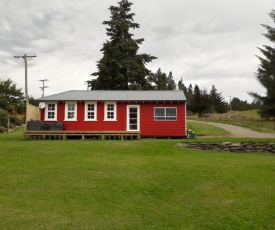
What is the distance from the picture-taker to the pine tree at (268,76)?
3388 centimetres

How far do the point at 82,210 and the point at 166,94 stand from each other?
16.4 metres

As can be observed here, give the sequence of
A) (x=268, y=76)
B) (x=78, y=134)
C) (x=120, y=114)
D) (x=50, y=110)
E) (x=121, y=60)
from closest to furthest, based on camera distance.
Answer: (x=78, y=134), (x=120, y=114), (x=50, y=110), (x=268, y=76), (x=121, y=60)

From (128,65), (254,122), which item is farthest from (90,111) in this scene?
(254,122)

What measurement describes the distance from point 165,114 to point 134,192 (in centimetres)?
1322

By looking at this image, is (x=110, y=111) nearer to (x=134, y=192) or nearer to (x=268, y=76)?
(x=134, y=192)

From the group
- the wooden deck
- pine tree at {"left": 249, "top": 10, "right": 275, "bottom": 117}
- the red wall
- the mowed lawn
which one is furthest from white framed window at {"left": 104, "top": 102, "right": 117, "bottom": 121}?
pine tree at {"left": 249, "top": 10, "right": 275, "bottom": 117}

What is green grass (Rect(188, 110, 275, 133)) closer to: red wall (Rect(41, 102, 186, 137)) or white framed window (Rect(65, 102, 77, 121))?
red wall (Rect(41, 102, 186, 137))

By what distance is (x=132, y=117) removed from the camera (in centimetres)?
2045

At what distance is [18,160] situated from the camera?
1112 centimetres

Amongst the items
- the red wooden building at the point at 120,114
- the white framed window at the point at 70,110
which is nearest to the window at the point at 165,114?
the red wooden building at the point at 120,114

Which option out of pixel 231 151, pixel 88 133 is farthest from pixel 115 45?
pixel 231 151

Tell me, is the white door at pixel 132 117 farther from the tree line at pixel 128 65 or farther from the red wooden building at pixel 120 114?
the tree line at pixel 128 65

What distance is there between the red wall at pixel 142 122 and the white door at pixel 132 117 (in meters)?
0.25

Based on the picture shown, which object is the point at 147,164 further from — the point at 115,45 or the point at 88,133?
the point at 115,45
